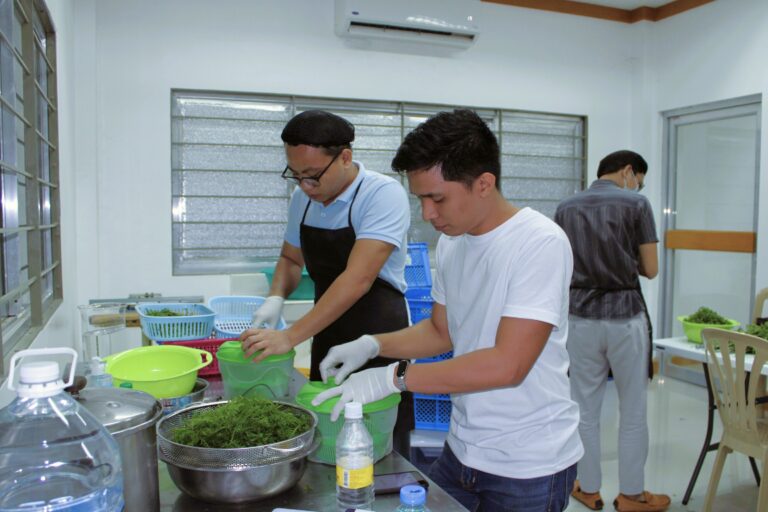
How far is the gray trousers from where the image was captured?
2.75 metres

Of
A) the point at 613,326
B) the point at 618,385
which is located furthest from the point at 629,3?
the point at 618,385

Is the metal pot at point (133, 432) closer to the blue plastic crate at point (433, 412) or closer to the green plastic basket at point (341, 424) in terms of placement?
the green plastic basket at point (341, 424)

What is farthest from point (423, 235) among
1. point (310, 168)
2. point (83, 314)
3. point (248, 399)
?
point (248, 399)

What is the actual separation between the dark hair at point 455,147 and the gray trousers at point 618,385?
1801 millimetres

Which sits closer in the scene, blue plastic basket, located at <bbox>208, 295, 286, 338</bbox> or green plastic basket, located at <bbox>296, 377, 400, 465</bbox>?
green plastic basket, located at <bbox>296, 377, 400, 465</bbox>

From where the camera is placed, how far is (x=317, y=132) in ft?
5.86

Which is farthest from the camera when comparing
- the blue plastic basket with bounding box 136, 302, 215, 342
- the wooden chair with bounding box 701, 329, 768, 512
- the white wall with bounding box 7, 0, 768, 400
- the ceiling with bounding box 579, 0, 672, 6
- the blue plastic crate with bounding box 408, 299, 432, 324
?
the ceiling with bounding box 579, 0, 672, 6

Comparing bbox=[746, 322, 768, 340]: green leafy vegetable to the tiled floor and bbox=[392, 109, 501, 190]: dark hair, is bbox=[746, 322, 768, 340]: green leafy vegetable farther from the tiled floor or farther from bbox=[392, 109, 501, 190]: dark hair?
bbox=[392, 109, 501, 190]: dark hair

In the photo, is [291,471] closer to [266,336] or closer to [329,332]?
[266,336]

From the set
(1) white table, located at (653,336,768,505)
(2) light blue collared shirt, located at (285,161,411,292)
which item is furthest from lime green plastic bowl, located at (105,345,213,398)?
(1) white table, located at (653,336,768,505)

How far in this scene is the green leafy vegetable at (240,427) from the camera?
1089 mm

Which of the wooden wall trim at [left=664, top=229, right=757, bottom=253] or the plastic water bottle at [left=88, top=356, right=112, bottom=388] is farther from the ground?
the wooden wall trim at [left=664, top=229, right=757, bottom=253]

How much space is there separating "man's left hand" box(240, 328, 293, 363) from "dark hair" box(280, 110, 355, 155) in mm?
589

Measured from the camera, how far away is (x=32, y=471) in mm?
844
